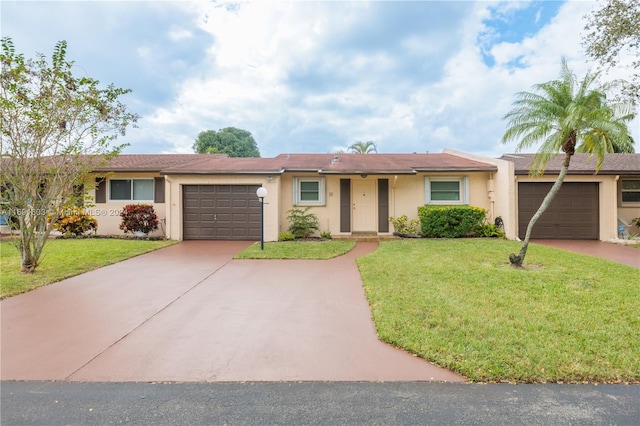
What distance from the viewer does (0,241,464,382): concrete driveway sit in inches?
121

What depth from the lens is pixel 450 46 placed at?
12711 millimetres

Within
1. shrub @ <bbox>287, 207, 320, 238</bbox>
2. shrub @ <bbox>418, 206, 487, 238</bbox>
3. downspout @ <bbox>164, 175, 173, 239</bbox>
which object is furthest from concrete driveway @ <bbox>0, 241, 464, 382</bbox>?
shrub @ <bbox>418, 206, 487, 238</bbox>

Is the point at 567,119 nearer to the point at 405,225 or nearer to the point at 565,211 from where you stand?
the point at 405,225

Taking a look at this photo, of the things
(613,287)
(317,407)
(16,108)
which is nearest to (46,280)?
(16,108)

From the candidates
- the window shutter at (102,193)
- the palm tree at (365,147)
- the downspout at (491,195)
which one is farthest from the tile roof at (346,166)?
the palm tree at (365,147)

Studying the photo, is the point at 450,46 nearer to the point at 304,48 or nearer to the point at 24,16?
the point at 304,48

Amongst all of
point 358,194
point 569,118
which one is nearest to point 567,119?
point 569,118

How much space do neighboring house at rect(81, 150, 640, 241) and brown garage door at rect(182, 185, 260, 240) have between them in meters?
0.04

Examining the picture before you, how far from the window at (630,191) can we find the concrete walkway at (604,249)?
3.29 m

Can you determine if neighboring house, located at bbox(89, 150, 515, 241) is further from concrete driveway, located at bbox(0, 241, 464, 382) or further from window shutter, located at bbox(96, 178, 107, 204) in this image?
concrete driveway, located at bbox(0, 241, 464, 382)

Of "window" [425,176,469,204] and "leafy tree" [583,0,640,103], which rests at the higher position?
"leafy tree" [583,0,640,103]

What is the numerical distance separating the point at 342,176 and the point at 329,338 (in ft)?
31.5

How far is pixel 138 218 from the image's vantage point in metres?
12.1

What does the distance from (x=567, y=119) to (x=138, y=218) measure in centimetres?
1413
